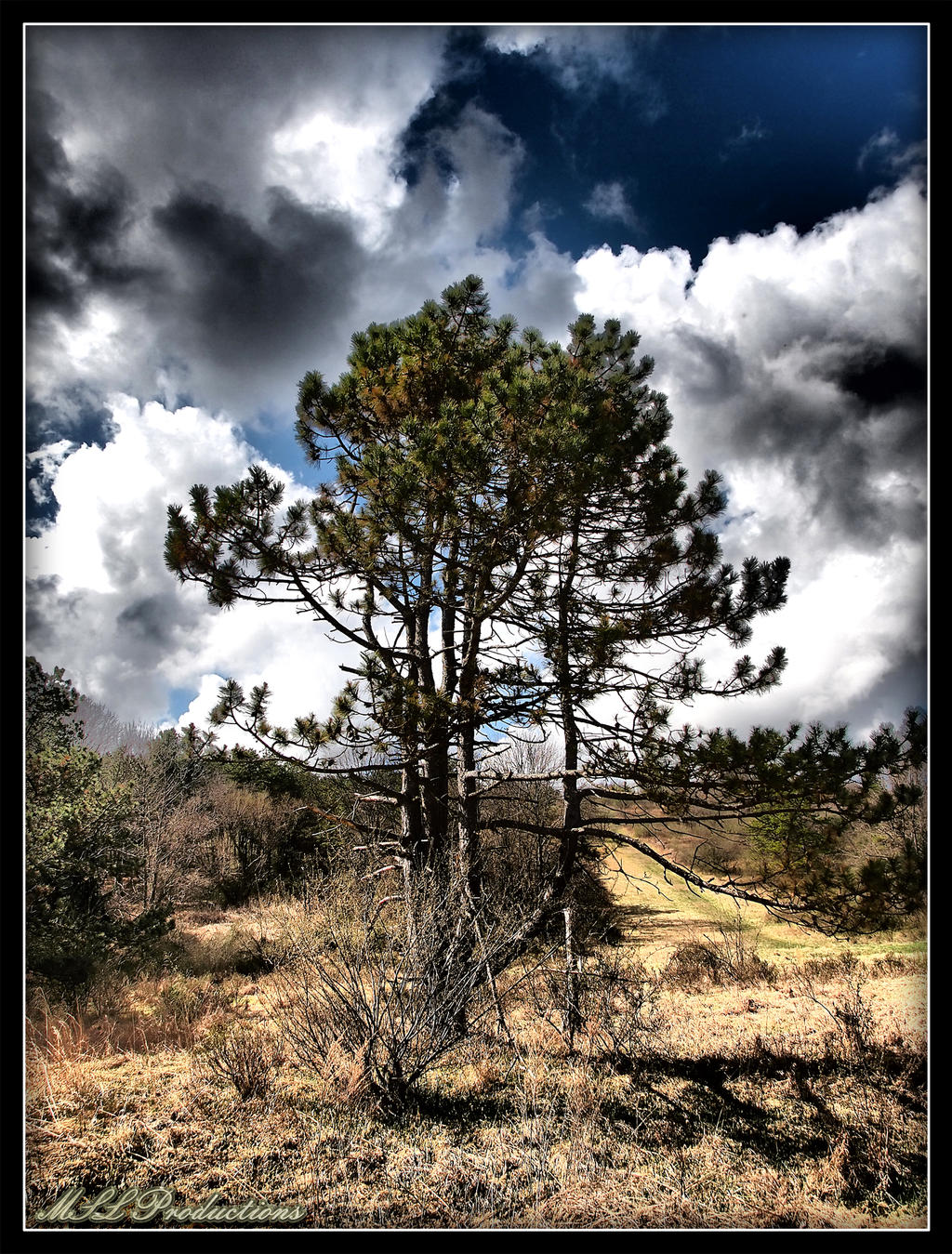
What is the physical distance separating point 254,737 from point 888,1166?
6.26m

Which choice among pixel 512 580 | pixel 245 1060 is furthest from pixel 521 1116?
pixel 512 580

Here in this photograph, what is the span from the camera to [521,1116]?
4.56 m

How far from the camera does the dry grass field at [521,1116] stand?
3.52 metres

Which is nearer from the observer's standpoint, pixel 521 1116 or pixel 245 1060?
pixel 521 1116

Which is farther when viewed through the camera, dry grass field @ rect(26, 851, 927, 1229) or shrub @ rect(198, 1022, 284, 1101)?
shrub @ rect(198, 1022, 284, 1101)

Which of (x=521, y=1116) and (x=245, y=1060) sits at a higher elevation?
(x=245, y=1060)

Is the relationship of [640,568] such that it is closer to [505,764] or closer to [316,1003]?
[505,764]

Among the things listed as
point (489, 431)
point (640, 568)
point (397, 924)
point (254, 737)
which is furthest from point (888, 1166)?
point (489, 431)

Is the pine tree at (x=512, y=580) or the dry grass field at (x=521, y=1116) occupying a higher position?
the pine tree at (x=512, y=580)

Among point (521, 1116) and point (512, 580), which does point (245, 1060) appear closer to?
point (521, 1116)

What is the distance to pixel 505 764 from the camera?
7789 millimetres

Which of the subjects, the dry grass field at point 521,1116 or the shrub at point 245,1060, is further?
the shrub at point 245,1060

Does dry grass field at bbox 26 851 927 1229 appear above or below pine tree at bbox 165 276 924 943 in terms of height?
below

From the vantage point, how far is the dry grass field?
352cm
